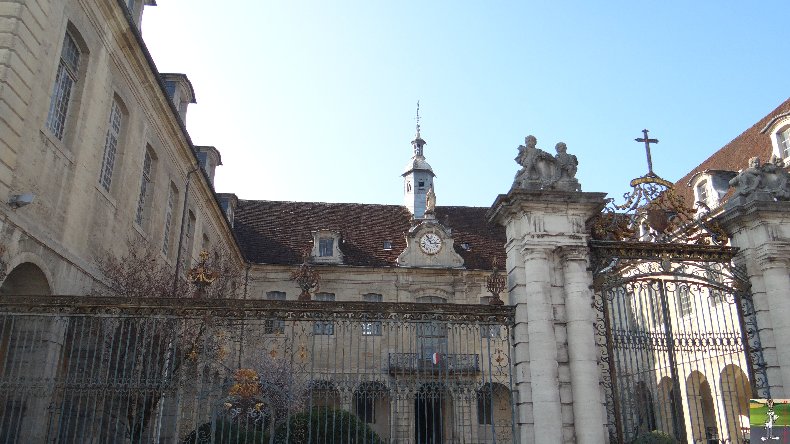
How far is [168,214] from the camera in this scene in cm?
1919

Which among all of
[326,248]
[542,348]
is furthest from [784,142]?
[326,248]

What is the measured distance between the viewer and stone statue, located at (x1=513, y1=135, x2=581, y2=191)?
1002 cm

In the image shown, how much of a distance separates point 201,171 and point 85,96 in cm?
891

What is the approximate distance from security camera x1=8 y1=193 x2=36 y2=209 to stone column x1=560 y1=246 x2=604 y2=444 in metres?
8.12

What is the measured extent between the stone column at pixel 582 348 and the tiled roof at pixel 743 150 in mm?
15515

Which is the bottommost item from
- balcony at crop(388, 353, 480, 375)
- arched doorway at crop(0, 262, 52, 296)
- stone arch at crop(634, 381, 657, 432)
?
stone arch at crop(634, 381, 657, 432)

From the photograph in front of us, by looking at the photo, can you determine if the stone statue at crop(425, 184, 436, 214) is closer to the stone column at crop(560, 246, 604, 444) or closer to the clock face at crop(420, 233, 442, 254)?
the clock face at crop(420, 233, 442, 254)

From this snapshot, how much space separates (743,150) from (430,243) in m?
13.4

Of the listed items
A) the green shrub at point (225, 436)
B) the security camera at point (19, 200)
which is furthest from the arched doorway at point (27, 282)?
the green shrub at point (225, 436)

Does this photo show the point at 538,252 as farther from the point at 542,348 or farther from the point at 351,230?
the point at 351,230

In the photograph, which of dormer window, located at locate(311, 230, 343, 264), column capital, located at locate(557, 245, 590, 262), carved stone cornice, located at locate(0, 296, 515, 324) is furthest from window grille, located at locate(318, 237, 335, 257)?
column capital, located at locate(557, 245, 590, 262)

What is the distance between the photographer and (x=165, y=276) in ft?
49.4

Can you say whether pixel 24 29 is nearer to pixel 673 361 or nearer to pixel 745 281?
pixel 673 361

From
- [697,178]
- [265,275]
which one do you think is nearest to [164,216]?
[265,275]
